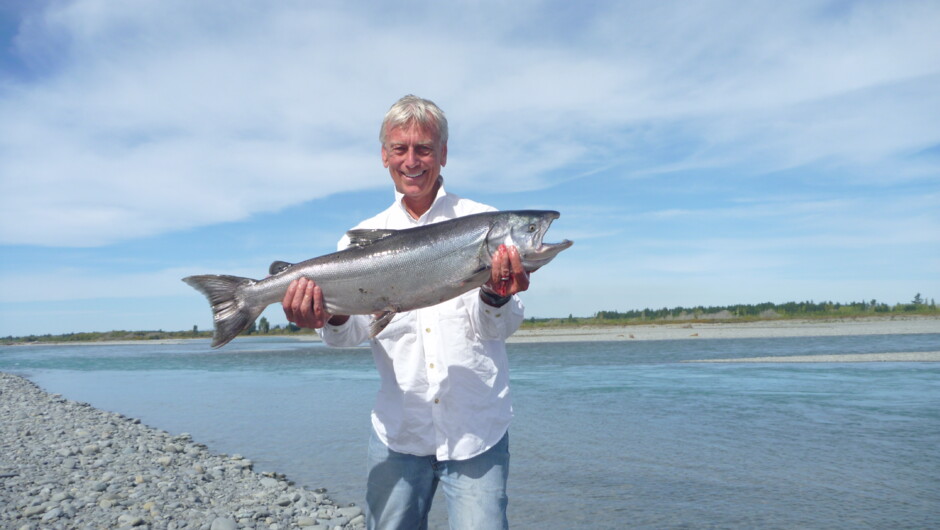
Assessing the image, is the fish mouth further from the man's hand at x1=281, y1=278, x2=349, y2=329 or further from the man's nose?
the man's hand at x1=281, y1=278, x2=349, y2=329

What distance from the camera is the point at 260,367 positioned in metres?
36.8

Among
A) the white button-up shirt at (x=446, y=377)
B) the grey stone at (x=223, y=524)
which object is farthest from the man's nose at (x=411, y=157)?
the grey stone at (x=223, y=524)

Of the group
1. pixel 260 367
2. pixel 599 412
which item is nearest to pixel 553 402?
pixel 599 412

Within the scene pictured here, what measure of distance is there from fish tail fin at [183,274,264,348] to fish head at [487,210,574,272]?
1.70m

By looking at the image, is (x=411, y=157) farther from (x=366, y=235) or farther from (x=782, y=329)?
(x=782, y=329)

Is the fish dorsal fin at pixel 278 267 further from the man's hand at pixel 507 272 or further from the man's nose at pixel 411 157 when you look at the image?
the man's hand at pixel 507 272

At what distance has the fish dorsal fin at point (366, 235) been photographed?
165 inches

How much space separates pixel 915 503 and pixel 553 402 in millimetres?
10387

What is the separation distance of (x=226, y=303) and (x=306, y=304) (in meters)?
0.85

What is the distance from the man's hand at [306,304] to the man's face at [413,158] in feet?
2.71

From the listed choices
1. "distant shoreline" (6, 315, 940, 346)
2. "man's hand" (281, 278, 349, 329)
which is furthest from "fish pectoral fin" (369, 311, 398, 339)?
"distant shoreline" (6, 315, 940, 346)

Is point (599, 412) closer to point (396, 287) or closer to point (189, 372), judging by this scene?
point (396, 287)

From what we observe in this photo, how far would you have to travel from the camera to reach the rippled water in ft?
29.1

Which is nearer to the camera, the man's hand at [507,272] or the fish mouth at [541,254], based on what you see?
the man's hand at [507,272]
